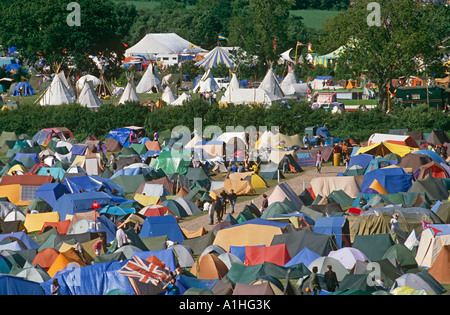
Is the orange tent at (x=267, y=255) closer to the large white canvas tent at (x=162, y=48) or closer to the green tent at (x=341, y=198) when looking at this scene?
the green tent at (x=341, y=198)

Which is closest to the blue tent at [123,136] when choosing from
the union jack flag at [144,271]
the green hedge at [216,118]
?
the green hedge at [216,118]

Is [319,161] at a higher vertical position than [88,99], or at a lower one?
lower

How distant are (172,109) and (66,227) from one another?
21.0 meters

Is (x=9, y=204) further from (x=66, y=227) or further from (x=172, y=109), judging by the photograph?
(x=172, y=109)

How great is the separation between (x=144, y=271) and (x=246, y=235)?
15.8 ft

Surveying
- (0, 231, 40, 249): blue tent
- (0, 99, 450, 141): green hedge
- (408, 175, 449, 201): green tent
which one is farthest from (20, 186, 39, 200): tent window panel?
(408, 175, 449, 201): green tent

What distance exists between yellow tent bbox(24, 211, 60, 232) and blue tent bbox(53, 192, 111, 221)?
1.66 ft

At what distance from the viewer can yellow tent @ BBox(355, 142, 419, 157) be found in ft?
111

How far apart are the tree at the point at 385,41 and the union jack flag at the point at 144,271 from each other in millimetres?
31069

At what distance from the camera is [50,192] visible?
28781 mm

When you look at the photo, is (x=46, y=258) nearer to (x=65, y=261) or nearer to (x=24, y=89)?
(x=65, y=261)

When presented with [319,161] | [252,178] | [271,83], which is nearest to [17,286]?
[252,178]

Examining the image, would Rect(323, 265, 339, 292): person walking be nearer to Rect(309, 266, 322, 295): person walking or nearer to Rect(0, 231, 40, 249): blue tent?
Rect(309, 266, 322, 295): person walking

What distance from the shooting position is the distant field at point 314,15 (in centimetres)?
11440
